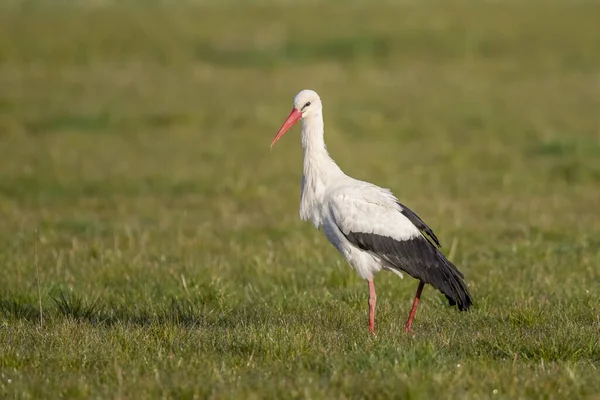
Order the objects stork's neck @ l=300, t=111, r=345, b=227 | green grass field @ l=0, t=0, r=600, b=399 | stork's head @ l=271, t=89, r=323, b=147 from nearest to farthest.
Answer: green grass field @ l=0, t=0, r=600, b=399 < stork's neck @ l=300, t=111, r=345, b=227 < stork's head @ l=271, t=89, r=323, b=147

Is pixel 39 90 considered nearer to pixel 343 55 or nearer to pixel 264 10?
pixel 343 55

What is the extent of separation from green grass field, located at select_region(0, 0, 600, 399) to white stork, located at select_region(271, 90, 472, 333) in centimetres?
35

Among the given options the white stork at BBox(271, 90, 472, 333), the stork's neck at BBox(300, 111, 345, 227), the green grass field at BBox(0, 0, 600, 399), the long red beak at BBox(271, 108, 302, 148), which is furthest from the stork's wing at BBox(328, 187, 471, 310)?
the long red beak at BBox(271, 108, 302, 148)

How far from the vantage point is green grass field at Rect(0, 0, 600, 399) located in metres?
5.66

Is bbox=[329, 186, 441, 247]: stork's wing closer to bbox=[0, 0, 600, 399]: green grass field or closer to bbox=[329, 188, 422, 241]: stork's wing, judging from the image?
bbox=[329, 188, 422, 241]: stork's wing

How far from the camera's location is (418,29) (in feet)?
105

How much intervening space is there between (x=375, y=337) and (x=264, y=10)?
3188 centimetres

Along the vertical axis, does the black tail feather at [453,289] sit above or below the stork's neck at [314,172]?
below

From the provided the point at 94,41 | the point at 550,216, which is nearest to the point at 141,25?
the point at 94,41

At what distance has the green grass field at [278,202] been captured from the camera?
5663 mm

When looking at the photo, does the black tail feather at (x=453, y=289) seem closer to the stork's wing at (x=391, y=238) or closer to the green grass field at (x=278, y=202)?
the stork's wing at (x=391, y=238)

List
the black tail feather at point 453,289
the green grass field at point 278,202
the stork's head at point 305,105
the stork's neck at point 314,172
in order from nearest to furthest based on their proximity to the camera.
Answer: the green grass field at point 278,202 → the black tail feather at point 453,289 → the stork's neck at point 314,172 → the stork's head at point 305,105

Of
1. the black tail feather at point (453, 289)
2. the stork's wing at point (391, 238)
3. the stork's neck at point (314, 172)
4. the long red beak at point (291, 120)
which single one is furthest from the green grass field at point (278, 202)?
the long red beak at point (291, 120)

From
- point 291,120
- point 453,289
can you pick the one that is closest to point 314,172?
point 291,120
